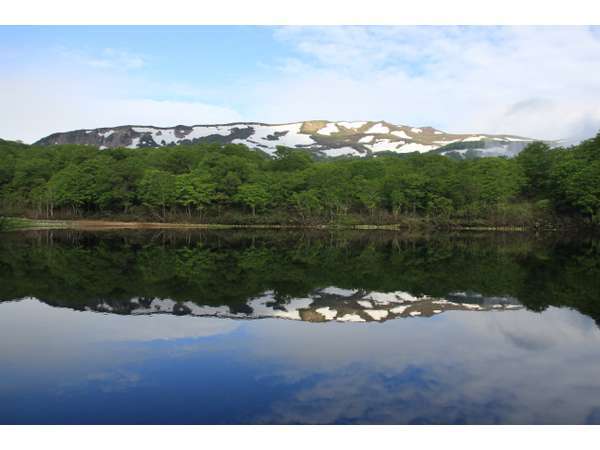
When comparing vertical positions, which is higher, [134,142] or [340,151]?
[134,142]

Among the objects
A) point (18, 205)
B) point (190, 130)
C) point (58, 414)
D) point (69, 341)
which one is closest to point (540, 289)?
point (69, 341)

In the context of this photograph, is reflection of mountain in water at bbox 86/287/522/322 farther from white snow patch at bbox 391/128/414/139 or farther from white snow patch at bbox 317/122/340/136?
white snow patch at bbox 391/128/414/139

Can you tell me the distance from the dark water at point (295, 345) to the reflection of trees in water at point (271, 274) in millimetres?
113

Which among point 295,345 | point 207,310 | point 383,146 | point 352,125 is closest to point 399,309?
point 295,345

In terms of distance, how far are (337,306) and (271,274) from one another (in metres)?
5.84

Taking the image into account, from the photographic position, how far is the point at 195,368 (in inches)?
343

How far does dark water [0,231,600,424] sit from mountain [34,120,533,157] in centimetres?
14289

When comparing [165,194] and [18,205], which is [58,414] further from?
[18,205]

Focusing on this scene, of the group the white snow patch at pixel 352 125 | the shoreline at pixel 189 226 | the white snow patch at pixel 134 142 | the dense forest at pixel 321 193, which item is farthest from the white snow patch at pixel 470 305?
the white snow patch at pixel 352 125

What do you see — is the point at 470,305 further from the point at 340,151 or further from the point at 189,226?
the point at 340,151

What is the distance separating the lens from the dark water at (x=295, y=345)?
23.1 feet

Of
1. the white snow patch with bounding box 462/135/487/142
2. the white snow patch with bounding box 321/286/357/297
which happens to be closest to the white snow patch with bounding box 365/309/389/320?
the white snow patch with bounding box 321/286/357/297

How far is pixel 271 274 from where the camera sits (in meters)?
19.6

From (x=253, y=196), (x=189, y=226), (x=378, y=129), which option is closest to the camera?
(x=189, y=226)
